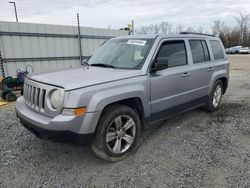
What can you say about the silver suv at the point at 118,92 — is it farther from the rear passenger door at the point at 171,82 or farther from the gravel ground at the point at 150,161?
the gravel ground at the point at 150,161

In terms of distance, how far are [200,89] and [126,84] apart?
86.5 inches

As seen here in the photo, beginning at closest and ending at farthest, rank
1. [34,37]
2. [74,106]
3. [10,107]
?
[74,106] → [10,107] → [34,37]

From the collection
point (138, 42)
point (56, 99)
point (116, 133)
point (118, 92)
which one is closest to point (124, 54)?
point (138, 42)

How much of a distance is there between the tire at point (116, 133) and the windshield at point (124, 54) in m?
0.83

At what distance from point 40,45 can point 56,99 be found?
266 inches

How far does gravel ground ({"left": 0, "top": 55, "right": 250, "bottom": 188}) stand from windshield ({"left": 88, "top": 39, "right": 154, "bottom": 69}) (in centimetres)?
142

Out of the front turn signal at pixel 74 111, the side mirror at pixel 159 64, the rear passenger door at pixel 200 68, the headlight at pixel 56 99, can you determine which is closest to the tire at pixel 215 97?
the rear passenger door at pixel 200 68

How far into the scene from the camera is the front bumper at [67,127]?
2859mm

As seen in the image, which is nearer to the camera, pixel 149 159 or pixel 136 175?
pixel 136 175

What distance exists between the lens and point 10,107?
6.43 meters

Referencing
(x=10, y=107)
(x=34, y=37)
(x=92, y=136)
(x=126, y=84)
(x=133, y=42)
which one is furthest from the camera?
(x=34, y=37)

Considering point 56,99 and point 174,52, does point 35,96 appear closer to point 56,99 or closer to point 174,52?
point 56,99

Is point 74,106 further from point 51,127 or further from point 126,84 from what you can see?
point 126,84

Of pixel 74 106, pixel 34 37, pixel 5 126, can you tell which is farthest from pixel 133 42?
pixel 34 37
